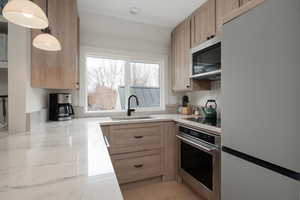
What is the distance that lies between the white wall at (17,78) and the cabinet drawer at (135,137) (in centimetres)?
89

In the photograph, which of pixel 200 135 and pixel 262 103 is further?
pixel 200 135

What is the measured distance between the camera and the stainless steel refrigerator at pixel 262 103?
0.75m

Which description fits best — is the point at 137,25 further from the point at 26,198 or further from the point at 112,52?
the point at 26,198

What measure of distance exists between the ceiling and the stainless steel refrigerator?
1141mm

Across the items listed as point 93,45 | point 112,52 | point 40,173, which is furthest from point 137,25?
point 40,173

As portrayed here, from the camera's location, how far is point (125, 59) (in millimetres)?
2545

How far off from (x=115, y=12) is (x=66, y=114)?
1.62m

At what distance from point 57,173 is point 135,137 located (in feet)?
4.66

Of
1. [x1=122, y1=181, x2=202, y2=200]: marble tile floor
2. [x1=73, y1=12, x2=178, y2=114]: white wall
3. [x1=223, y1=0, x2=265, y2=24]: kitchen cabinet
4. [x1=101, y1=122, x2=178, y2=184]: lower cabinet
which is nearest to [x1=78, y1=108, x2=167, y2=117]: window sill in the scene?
[x1=73, y1=12, x2=178, y2=114]: white wall

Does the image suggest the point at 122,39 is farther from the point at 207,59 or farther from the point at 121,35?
the point at 207,59

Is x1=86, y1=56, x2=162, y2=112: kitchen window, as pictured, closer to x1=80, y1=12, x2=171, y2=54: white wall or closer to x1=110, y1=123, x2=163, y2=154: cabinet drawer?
x1=80, y1=12, x2=171, y2=54: white wall

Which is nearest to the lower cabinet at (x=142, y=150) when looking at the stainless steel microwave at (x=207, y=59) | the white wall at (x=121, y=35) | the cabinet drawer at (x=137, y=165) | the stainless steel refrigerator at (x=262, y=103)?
the cabinet drawer at (x=137, y=165)

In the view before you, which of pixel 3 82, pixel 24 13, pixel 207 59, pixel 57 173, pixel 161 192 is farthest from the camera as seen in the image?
pixel 161 192

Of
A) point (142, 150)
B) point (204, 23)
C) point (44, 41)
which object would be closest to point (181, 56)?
point (204, 23)
